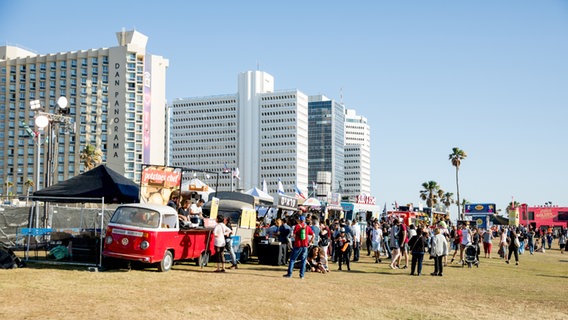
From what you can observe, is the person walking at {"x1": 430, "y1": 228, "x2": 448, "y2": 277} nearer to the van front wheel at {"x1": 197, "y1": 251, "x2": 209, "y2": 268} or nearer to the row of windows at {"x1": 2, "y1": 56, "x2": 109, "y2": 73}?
the van front wheel at {"x1": 197, "y1": 251, "x2": 209, "y2": 268}

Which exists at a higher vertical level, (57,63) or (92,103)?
(57,63)

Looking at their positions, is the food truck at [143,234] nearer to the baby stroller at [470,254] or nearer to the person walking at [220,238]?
the person walking at [220,238]

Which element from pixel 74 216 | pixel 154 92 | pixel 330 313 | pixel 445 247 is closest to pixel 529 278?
pixel 445 247

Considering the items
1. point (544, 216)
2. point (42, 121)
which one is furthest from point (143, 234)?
point (544, 216)

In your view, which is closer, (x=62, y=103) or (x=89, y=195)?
(x=89, y=195)

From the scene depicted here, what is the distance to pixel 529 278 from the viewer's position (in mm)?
21188

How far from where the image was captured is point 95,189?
63.5 feet

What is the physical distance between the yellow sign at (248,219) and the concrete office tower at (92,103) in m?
109

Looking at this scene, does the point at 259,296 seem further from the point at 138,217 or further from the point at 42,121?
the point at 42,121

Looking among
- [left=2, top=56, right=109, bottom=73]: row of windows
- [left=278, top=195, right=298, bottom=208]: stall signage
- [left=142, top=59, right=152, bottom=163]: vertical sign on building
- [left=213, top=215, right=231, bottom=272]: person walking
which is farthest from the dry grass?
[left=2, top=56, right=109, bottom=73]: row of windows

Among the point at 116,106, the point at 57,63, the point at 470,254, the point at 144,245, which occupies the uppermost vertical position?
the point at 57,63

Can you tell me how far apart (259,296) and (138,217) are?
536 centimetres

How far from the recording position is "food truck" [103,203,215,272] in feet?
54.1

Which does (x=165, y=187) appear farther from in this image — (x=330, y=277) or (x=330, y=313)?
(x=330, y=313)
